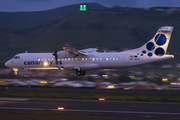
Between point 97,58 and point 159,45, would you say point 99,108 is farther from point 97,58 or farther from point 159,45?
point 159,45

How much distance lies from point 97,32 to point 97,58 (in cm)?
5306

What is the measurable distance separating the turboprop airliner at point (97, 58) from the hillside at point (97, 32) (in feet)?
119

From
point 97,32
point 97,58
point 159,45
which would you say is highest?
point 97,32

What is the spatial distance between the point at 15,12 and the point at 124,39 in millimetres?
119846

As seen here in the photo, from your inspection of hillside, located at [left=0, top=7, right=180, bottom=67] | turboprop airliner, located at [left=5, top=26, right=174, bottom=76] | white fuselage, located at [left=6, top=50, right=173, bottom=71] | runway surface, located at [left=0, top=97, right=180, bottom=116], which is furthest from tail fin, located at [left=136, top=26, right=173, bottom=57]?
hillside, located at [left=0, top=7, right=180, bottom=67]

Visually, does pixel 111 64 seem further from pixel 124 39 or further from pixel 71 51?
pixel 124 39

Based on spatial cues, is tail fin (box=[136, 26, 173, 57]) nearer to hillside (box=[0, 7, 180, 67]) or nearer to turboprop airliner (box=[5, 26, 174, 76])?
turboprop airliner (box=[5, 26, 174, 76])

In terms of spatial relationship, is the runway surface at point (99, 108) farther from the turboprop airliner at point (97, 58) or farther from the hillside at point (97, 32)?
the hillside at point (97, 32)

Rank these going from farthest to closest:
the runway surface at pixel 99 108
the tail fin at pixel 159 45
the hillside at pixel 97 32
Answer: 1. the hillside at pixel 97 32
2. the tail fin at pixel 159 45
3. the runway surface at pixel 99 108

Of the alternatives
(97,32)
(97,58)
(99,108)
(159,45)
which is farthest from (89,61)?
(97,32)

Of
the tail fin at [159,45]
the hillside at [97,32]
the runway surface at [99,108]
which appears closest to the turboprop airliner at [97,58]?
the tail fin at [159,45]

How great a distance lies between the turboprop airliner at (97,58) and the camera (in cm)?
3297

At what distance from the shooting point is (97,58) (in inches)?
1341

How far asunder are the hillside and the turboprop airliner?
36247 millimetres
